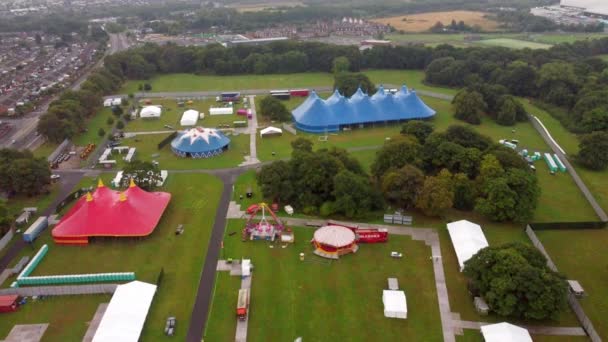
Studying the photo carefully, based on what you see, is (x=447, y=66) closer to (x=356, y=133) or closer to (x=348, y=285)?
(x=356, y=133)

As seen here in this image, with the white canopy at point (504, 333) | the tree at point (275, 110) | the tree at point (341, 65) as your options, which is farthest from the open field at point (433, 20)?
the white canopy at point (504, 333)

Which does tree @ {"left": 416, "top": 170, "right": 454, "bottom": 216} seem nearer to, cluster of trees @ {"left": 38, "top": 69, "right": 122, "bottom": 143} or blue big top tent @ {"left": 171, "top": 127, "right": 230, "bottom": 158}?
blue big top tent @ {"left": 171, "top": 127, "right": 230, "bottom": 158}

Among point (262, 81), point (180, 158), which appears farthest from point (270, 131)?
point (262, 81)

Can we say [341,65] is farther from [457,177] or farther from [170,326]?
[170,326]

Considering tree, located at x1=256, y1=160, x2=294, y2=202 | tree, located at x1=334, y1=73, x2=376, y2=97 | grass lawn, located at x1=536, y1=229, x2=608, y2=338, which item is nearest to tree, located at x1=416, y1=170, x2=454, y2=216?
grass lawn, located at x1=536, y1=229, x2=608, y2=338

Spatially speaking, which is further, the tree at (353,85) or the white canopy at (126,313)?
the tree at (353,85)

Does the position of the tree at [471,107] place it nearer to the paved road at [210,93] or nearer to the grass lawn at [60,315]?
the paved road at [210,93]
